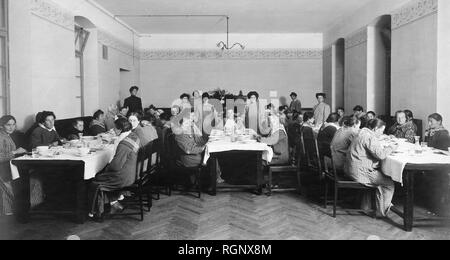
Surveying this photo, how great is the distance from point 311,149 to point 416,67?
117 inches

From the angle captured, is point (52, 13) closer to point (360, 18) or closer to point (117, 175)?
point (117, 175)

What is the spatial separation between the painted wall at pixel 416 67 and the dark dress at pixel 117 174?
4.54 meters

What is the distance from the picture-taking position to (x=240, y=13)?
9.52 m

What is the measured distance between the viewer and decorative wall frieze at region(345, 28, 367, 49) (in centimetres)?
895

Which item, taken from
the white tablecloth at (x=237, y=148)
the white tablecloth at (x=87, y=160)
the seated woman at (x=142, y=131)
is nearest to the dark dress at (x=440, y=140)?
the white tablecloth at (x=237, y=148)

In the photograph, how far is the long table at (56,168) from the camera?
4105 mm

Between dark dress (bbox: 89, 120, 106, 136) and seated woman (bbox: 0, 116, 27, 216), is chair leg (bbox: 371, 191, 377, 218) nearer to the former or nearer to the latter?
seated woman (bbox: 0, 116, 27, 216)

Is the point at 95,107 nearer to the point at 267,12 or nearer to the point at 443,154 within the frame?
the point at 267,12

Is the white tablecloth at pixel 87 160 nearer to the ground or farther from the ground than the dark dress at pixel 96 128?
nearer to the ground

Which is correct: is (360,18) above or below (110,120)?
above

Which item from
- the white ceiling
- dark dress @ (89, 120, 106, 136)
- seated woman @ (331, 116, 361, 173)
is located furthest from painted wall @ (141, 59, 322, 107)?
seated woman @ (331, 116, 361, 173)

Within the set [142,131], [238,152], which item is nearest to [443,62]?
[238,152]

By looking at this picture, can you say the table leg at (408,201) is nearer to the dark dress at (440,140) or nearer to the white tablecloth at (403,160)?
the white tablecloth at (403,160)
